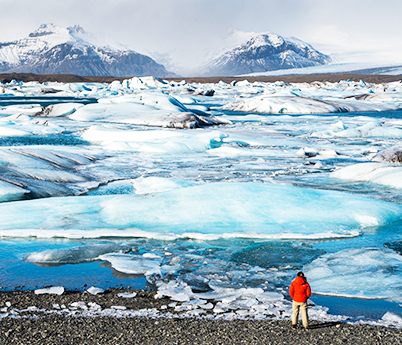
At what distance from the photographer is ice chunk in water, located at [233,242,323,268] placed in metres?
5.40

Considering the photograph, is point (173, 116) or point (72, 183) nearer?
point (72, 183)

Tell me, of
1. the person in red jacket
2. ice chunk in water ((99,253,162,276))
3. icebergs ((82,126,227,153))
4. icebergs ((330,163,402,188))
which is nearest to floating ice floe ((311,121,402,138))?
icebergs ((82,126,227,153))

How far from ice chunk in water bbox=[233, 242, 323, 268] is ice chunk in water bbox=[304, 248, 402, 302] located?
0.19 metres

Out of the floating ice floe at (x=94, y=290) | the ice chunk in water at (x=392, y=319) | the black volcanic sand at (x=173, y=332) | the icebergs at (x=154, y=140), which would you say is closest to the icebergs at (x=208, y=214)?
the floating ice floe at (x=94, y=290)

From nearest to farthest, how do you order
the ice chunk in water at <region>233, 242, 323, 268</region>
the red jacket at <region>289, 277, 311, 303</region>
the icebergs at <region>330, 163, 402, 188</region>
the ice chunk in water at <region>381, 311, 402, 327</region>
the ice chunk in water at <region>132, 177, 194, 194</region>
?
the red jacket at <region>289, 277, 311, 303</region>
the ice chunk in water at <region>381, 311, 402, 327</region>
the ice chunk in water at <region>233, 242, 323, 268</region>
the ice chunk in water at <region>132, 177, 194, 194</region>
the icebergs at <region>330, 163, 402, 188</region>

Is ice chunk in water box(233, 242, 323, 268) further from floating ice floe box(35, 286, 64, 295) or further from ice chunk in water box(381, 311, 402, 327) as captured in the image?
floating ice floe box(35, 286, 64, 295)

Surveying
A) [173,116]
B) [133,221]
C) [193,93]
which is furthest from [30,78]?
[133,221]

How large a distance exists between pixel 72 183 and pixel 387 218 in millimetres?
6558

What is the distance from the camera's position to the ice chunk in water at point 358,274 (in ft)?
15.0

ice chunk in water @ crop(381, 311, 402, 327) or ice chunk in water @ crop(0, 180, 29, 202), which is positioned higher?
ice chunk in water @ crop(0, 180, 29, 202)

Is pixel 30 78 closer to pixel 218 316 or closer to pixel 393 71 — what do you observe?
pixel 393 71

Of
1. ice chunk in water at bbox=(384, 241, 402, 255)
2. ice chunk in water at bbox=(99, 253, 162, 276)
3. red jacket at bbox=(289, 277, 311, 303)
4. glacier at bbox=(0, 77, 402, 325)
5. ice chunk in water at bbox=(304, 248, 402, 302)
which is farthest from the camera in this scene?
ice chunk in water at bbox=(384, 241, 402, 255)

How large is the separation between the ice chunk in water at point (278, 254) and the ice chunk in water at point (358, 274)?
0.19 m

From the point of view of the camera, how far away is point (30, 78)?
101 m
